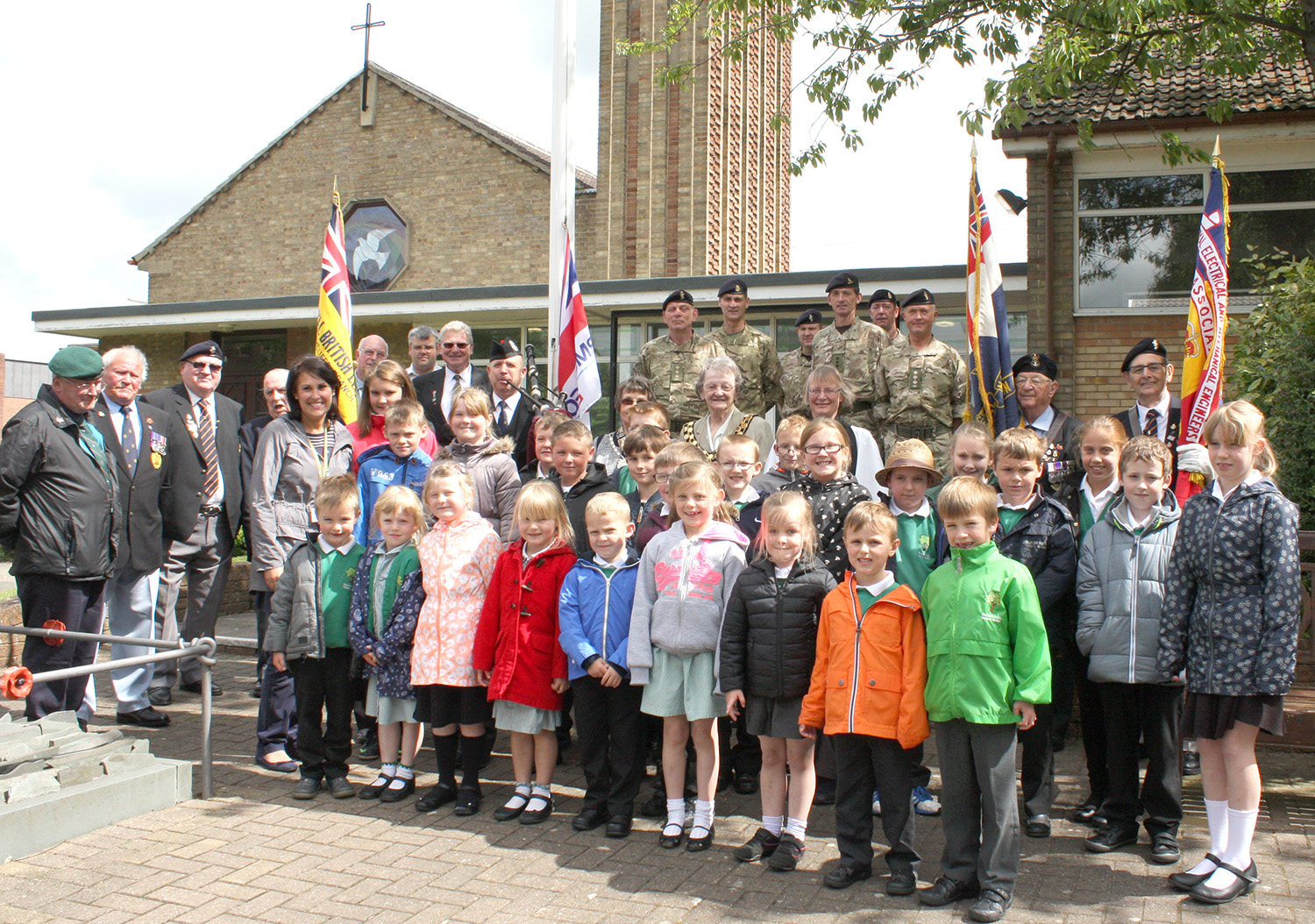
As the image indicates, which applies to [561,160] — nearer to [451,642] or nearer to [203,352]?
A: [203,352]

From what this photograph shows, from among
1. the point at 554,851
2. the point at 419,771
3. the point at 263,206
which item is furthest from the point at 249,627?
the point at 263,206

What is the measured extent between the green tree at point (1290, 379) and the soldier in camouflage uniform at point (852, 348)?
3.20 meters

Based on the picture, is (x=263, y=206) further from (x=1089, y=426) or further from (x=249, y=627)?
(x=1089, y=426)

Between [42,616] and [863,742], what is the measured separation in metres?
4.39

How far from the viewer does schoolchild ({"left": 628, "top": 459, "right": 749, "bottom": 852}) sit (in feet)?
14.8

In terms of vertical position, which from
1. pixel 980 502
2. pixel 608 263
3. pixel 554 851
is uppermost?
pixel 608 263

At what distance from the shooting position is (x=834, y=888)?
4000 mm

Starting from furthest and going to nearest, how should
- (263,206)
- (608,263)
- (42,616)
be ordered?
(263,206), (608,263), (42,616)

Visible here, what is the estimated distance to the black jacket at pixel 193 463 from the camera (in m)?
6.59

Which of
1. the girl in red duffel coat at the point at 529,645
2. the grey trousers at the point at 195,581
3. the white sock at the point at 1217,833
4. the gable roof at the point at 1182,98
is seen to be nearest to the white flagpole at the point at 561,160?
the grey trousers at the point at 195,581

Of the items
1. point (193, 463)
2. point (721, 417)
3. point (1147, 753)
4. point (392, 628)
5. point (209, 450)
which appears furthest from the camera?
point (209, 450)

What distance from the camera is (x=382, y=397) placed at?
6453mm

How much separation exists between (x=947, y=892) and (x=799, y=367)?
4.52m

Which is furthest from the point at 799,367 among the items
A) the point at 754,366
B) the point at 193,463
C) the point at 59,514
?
the point at 59,514
